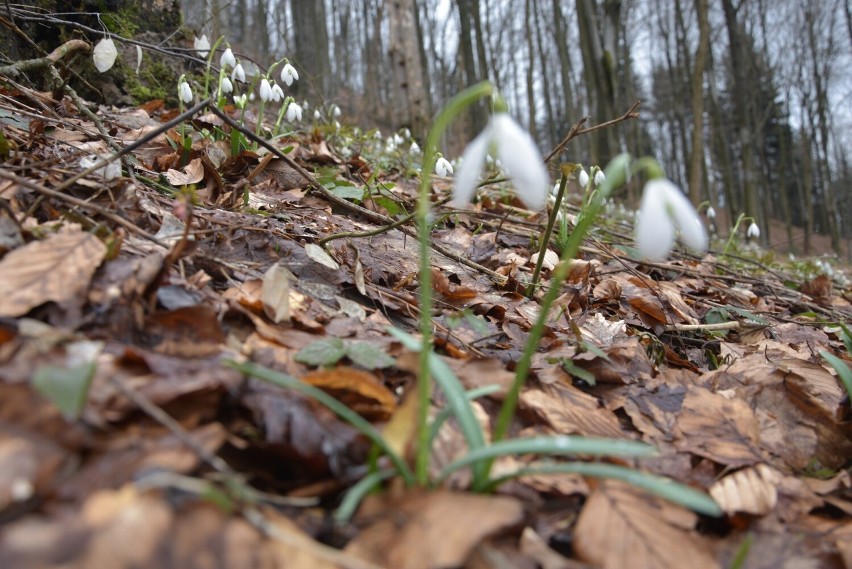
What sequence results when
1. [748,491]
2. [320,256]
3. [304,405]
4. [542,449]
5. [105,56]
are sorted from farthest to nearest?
[105,56] < [320,256] < [748,491] < [304,405] < [542,449]

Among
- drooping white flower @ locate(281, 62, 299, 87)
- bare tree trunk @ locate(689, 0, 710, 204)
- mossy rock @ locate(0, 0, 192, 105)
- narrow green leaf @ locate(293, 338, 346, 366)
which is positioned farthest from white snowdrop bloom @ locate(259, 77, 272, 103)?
bare tree trunk @ locate(689, 0, 710, 204)

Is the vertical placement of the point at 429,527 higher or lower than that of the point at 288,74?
lower

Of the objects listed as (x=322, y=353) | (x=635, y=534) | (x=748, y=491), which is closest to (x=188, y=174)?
(x=322, y=353)

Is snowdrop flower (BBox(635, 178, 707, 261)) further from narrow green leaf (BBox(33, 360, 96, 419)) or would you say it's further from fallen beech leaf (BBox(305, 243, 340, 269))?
fallen beech leaf (BBox(305, 243, 340, 269))

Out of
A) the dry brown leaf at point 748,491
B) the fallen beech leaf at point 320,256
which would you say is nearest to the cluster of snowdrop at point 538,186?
the dry brown leaf at point 748,491

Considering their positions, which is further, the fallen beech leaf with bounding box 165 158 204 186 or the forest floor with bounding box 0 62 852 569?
the fallen beech leaf with bounding box 165 158 204 186

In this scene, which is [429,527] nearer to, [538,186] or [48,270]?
[538,186]

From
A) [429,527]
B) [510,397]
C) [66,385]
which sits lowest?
[429,527]

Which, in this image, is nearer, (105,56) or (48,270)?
(48,270)
